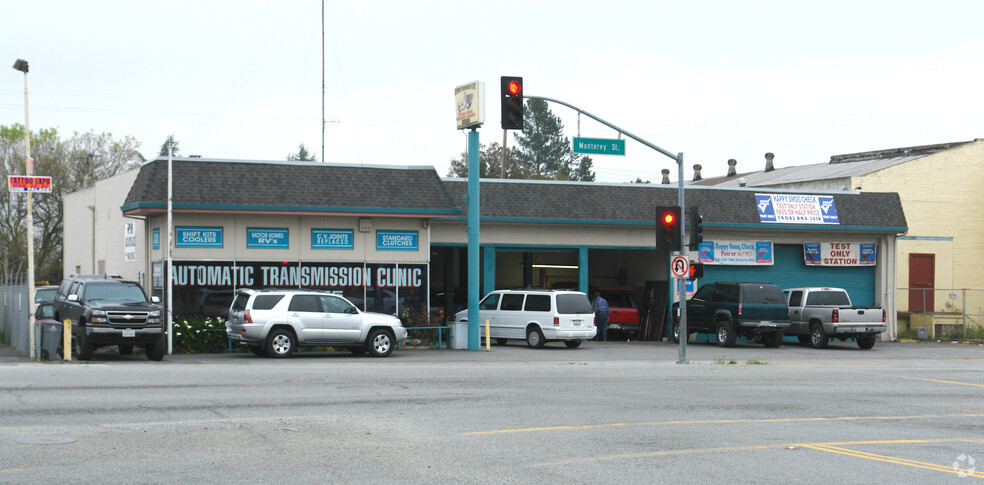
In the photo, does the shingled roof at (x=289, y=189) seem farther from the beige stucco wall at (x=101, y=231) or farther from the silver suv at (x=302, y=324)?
the silver suv at (x=302, y=324)

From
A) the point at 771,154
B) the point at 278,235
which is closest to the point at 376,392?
the point at 278,235

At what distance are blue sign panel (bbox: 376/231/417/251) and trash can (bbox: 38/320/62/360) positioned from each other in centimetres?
998

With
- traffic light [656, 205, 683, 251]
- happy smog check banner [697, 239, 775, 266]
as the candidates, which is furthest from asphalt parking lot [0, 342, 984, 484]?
happy smog check banner [697, 239, 775, 266]

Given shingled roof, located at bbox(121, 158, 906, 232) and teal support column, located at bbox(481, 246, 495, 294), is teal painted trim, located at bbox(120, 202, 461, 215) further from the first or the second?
teal support column, located at bbox(481, 246, 495, 294)

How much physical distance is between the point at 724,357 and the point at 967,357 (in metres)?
7.85

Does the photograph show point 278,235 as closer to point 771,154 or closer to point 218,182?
point 218,182

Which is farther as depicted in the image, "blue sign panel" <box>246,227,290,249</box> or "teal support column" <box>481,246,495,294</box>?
"teal support column" <box>481,246,495,294</box>

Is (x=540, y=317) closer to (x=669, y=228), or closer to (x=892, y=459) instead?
(x=669, y=228)

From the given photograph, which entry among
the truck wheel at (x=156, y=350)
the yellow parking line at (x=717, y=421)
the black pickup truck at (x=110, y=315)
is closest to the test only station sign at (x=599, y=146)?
the black pickup truck at (x=110, y=315)

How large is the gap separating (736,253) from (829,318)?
16.0 feet

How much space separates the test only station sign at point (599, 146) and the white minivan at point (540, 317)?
5715mm

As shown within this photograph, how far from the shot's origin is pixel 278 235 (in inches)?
1182

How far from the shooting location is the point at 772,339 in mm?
33812

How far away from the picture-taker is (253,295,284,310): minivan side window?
25188 millimetres
